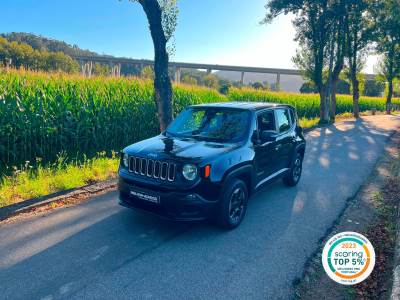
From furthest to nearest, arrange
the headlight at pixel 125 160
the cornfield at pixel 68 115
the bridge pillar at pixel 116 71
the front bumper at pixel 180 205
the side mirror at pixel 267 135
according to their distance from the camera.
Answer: the bridge pillar at pixel 116 71
the cornfield at pixel 68 115
the side mirror at pixel 267 135
the headlight at pixel 125 160
the front bumper at pixel 180 205

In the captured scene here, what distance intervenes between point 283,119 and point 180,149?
2834mm

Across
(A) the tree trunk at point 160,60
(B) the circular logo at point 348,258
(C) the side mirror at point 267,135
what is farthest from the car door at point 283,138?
(A) the tree trunk at point 160,60

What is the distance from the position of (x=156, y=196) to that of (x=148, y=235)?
0.66m

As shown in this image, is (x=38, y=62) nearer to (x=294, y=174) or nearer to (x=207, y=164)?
(x=294, y=174)

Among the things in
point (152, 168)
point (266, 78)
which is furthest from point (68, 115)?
point (266, 78)

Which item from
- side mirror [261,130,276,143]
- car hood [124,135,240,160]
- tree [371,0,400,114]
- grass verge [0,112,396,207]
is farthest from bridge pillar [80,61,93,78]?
tree [371,0,400,114]

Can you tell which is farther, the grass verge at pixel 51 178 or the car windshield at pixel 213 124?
the grass verge at pixel 51 178

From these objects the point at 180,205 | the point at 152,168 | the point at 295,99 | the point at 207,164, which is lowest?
the point at 180,205

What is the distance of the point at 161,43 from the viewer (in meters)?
9.49

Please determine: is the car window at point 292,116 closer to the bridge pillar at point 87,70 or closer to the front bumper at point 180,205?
the front bumper at point 180,205

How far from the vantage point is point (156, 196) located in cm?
437

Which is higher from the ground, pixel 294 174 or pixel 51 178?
pixel 294 174

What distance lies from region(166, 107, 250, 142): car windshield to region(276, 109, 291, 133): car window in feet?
3.73

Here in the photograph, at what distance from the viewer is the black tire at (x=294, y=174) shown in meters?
6.93
